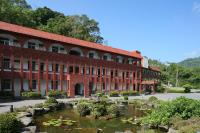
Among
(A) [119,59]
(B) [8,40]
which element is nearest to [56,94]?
(B) [8,40]

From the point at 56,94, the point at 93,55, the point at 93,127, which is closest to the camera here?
the point at 93,127

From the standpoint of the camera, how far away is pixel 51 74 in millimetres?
49531

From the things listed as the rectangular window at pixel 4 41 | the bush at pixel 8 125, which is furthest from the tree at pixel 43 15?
the bush at pixel 8 125

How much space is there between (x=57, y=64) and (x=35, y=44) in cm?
554

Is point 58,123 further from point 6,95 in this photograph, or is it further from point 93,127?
point 6,95

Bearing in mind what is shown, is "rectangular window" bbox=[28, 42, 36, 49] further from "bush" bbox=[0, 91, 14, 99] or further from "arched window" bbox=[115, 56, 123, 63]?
"arched window" bbox=[115, 56, 123, 63]

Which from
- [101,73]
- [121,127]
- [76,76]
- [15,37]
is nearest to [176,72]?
[101,73]

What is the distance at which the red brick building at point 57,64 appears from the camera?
141ft

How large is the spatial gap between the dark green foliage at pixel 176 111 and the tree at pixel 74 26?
55.4 metres

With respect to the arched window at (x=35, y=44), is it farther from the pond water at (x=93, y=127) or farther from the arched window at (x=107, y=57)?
the pond water at (x=93, y=127)

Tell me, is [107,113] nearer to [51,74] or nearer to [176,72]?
[51,74]

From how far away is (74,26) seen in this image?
261ft

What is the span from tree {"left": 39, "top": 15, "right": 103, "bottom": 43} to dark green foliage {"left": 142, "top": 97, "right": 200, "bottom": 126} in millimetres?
55418

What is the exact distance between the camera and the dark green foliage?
2269 cm
